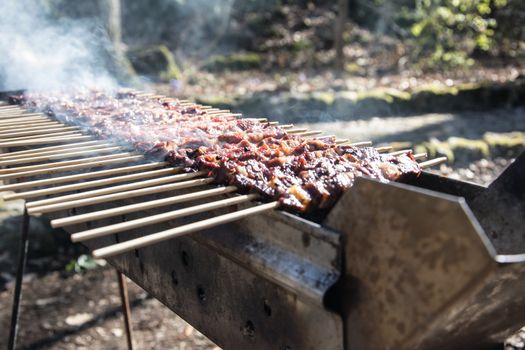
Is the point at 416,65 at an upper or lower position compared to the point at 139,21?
lower

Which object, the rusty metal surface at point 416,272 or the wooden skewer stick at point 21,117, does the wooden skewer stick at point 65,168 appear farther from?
the wooden skewer stick at point 21,117

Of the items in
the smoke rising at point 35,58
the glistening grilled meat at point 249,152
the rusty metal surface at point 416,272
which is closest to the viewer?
the rusty metal surface at point 416,272

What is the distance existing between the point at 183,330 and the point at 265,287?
3.44m

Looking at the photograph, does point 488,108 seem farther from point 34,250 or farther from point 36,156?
point 36,156

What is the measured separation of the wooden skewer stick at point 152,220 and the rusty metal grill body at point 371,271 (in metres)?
0.12

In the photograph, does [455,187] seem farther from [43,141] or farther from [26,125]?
[26,125]

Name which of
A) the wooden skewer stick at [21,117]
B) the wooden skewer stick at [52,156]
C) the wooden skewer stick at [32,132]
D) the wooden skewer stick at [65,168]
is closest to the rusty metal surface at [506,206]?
the wooden skewer stick at [65,168]

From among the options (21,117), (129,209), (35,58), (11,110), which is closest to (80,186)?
(129,209)

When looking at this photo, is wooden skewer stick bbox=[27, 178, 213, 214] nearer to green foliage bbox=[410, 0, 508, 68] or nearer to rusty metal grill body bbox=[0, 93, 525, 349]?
rusty metal grill body bbox=[0, 93, 525, 349]

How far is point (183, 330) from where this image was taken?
524 cm

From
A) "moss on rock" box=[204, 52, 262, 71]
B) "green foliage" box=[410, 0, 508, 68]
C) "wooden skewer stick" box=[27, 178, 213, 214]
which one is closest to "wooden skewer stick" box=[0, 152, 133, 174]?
"wooden skewer stick" box=[27, 178, 213, 214]

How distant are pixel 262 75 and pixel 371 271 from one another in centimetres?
1580

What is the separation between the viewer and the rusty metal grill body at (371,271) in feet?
4.99

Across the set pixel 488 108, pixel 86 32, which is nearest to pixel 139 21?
pixel 86 32
